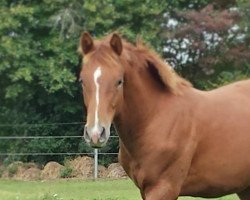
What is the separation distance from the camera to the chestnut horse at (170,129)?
533cm

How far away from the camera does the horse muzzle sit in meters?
4.70

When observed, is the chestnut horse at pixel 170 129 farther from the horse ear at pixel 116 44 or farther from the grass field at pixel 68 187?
the grass field at pixel 68 187

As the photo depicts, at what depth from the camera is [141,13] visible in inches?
808

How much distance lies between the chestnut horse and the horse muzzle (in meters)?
0.40

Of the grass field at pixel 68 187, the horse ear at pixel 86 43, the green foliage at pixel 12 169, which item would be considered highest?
→ the horse ear at pixel 86 43

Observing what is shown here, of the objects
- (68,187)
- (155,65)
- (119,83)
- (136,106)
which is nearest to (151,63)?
(155,65)

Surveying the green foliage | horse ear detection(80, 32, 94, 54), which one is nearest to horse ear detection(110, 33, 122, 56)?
horse ear detection(80, 32, 94, 54)

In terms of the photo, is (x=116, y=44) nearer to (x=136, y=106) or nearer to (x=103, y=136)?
(x=136, y=106)

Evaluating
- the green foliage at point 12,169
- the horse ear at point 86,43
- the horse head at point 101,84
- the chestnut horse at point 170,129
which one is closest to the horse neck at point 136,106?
the chestnut horse at point 170,129

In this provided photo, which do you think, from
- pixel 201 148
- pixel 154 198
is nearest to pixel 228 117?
pixel 201 148

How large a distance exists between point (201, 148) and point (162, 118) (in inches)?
16.9

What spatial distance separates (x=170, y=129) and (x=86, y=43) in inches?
40.2

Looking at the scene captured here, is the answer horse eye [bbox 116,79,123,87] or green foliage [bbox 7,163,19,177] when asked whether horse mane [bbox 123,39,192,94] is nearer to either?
horse eye [bbox 116,79,123,87]

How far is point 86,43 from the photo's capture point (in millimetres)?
5195
